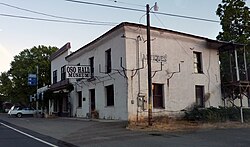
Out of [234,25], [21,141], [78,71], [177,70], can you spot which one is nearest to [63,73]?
[78,71]

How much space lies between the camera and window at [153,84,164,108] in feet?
74.4

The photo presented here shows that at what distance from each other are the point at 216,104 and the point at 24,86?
38784mm

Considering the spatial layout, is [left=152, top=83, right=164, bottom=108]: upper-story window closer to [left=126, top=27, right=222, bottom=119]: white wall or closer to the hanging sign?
[left=126, top=27, right=222, bottom=119]: white wall

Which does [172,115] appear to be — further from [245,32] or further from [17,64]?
[17,64]

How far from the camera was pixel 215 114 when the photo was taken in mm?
21141

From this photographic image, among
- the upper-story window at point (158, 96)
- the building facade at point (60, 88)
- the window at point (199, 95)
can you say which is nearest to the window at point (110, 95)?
the upper-story window at point (158, 96)

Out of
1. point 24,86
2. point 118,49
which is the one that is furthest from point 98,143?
point 24,86

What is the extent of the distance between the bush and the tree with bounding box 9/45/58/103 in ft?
121

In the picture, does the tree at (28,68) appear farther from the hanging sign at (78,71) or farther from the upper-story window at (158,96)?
the upper-story window at (158,96)

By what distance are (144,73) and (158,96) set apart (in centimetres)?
215

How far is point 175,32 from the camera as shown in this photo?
23.8m

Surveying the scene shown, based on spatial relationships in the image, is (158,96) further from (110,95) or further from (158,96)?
(110,95)

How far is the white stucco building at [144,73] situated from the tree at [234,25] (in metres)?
2.16

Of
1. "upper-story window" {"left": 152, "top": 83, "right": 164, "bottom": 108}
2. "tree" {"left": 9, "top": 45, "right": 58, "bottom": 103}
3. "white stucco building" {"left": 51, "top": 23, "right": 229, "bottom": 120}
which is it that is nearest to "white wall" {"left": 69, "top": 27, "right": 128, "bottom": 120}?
"white stucco building" {"left": 51, "top": 23, "right": 229, "bottom": 120}
